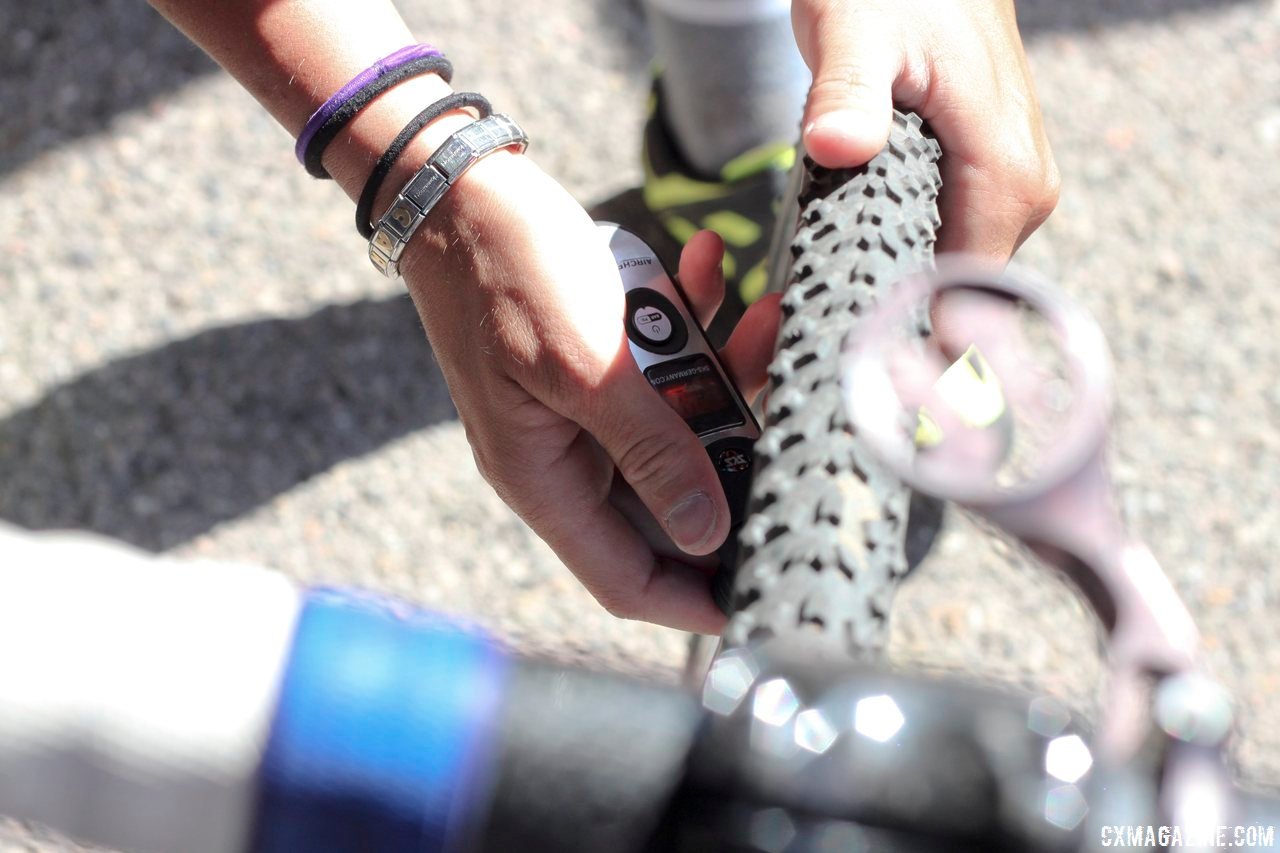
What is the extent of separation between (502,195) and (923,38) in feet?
0.96

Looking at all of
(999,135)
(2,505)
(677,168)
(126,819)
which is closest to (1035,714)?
(126,819)

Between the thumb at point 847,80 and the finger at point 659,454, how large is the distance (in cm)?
18

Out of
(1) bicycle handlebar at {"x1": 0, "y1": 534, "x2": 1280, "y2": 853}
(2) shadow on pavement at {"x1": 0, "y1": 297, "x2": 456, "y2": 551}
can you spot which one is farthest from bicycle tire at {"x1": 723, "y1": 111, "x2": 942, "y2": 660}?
(2) shadow on pavement at {"x1": 0, "y1": 297, "x2": 456, "y2": 551}

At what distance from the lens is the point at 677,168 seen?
4.21 feet

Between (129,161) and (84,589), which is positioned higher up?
(84,589)

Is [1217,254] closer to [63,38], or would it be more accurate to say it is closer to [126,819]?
[126,819]

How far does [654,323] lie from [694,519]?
0.53 feet

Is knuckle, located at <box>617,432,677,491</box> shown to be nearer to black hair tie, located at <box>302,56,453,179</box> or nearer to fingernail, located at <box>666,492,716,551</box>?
fingernail, located at <box>666,492,716,551</box>

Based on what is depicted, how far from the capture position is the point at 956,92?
0.68 m

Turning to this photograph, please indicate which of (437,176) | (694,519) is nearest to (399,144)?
(437,176)

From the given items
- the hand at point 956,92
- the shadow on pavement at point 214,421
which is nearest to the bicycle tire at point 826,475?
the hand at point 956,92

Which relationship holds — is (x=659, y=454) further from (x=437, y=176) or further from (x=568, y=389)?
(x=437, y=176)

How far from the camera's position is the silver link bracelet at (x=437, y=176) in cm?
72

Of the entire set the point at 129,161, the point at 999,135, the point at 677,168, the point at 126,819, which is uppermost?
the point at 126,819
